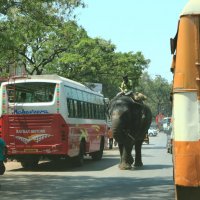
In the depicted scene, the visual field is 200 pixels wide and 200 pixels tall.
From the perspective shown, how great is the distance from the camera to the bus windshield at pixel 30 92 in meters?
20.7

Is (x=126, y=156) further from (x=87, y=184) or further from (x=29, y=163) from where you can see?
(x=87, y=184)

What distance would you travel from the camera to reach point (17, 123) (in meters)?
20.8

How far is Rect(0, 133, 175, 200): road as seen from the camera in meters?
13.2

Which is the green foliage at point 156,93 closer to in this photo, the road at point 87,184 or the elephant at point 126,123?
the elephant at point 126,123

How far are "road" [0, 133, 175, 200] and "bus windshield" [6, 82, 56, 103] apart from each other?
249cm

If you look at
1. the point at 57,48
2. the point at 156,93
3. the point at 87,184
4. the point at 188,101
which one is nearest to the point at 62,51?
the point at 57,48

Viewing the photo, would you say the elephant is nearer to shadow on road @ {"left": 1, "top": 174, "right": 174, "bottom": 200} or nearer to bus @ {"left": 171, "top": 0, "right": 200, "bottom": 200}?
shadow on road @ {"left": 1, "top": 174, "right": 174, "bottom": 200}

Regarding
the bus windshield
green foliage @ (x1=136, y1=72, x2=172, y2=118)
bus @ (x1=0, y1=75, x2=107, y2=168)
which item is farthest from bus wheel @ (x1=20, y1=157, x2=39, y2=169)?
green foliage @ (x1=136, y1=72, x2=172, y2=118)

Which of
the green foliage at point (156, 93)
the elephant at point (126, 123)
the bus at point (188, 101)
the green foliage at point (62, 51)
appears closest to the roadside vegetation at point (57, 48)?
the green foliage at point (62, 51)

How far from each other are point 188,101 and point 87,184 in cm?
851

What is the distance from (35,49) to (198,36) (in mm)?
33238

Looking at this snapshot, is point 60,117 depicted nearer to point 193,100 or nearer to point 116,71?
point 193,100

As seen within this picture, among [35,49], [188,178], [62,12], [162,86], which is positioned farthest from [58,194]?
[162,86]

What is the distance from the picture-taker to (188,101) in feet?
24.9
